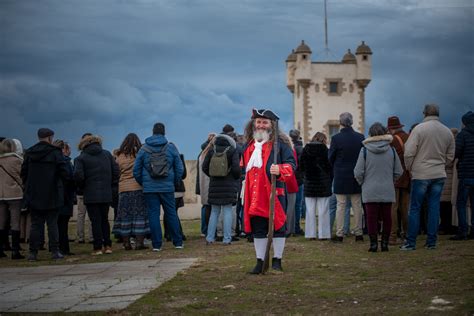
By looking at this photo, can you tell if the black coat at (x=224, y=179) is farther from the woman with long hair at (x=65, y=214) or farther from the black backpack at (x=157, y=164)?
the woman with long hair at (x=65, y=214)

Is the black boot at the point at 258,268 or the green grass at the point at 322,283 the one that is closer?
the green grass at the point at 322,283

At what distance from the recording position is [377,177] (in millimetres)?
13164

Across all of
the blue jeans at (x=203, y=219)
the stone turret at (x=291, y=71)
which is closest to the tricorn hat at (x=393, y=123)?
the blue jeans at (x=203, y=219)

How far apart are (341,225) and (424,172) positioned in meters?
2.57

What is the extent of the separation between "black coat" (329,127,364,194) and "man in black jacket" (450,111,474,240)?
164cm

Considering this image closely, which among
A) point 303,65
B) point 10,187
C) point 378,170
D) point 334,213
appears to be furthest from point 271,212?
point 303,65

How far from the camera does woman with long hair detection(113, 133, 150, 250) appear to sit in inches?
575

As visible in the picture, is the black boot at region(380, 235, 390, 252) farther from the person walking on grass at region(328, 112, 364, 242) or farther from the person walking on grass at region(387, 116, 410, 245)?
the person walking on grass at region(328, 112, 364, 242)

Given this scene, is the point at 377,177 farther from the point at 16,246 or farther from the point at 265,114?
the point at 16,246

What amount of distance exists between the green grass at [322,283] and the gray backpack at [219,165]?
168 centimetres

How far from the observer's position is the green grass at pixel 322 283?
26.0 feet

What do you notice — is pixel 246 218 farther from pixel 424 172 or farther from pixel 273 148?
pixel 424 172

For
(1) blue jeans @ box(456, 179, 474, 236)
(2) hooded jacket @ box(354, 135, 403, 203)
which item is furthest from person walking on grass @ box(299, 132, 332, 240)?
(1) blue jeans @ box(456, 179, 474, 236)

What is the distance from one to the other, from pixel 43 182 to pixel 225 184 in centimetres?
329
